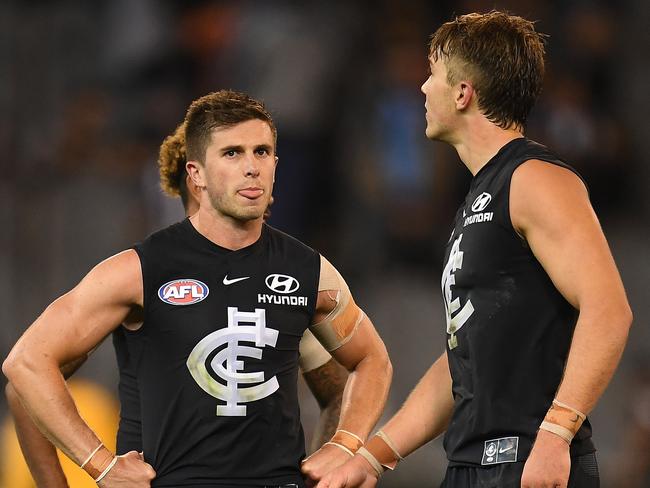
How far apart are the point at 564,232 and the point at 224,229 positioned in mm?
1400

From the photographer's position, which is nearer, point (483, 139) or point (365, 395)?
point (483, 139)

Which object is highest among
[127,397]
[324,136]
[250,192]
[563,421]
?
[250,192]

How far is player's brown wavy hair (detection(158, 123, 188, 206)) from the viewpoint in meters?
5.65

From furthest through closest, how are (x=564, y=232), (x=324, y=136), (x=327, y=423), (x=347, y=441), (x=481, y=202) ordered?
1. (x=324, y=136)
2. (x=327, y=423)
3. (x=347, y=441)
4. (x=481, y=202)
5. (x=564, y=232)

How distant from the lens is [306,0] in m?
10.8

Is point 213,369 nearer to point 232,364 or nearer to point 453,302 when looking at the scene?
point 232,364

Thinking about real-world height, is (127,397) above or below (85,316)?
below

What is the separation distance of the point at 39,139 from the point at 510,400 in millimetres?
7044

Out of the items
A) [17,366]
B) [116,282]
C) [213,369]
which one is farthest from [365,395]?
[17,366]

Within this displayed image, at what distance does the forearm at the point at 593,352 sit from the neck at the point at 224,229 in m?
1.44

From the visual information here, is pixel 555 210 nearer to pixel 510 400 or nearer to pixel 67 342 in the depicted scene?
pixel 510 400

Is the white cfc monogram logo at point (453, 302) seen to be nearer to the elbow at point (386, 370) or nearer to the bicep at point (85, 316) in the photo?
the elbow at point (386, 370)

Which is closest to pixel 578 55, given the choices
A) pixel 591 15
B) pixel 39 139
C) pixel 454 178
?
pixel 591 15

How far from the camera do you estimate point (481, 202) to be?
428 cm
